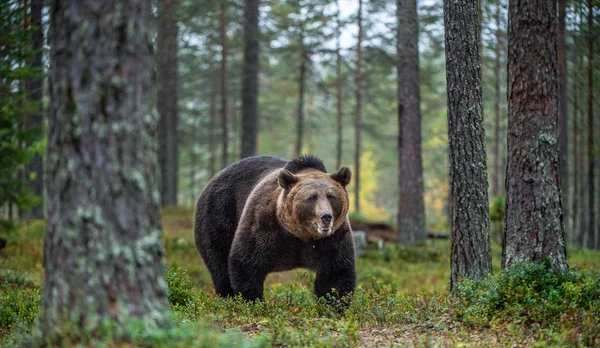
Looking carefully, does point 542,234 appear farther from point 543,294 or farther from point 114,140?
point 114,140

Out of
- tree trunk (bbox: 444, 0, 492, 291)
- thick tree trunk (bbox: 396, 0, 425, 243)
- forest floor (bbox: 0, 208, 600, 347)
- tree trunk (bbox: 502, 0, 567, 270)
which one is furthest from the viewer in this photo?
thick tree trunk (bbox: 396, 0, 425, 243)

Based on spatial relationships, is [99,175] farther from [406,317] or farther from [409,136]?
[409,136]

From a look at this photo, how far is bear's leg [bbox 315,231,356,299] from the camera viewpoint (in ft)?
26.8

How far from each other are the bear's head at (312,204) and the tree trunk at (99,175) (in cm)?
378

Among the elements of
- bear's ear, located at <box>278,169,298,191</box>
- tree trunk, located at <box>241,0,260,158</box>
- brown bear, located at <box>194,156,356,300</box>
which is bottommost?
brown bear, located at <box>194,156,356,300</box>

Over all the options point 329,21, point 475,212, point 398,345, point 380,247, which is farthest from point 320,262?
point 329,21

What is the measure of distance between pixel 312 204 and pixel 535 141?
2.95 metres

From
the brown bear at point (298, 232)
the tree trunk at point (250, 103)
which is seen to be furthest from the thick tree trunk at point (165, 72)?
the brown bear at point (298, 232)

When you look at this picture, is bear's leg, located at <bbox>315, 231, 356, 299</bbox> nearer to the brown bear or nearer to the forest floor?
the brown bear

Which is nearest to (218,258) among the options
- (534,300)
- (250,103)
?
(534,300)

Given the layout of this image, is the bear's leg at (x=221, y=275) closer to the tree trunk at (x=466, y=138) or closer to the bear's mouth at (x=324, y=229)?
the bear's mouth at (x=324, y=229)

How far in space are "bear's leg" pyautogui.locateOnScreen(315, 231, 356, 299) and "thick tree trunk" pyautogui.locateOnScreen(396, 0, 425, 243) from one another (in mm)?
9618

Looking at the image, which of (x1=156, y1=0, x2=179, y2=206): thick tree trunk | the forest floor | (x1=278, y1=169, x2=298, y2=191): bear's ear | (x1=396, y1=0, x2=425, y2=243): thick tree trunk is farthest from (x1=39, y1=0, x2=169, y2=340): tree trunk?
(x1=156, y1=0, x2=179, y2=206): thick tree trunk

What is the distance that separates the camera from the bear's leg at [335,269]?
8164 millimetres
